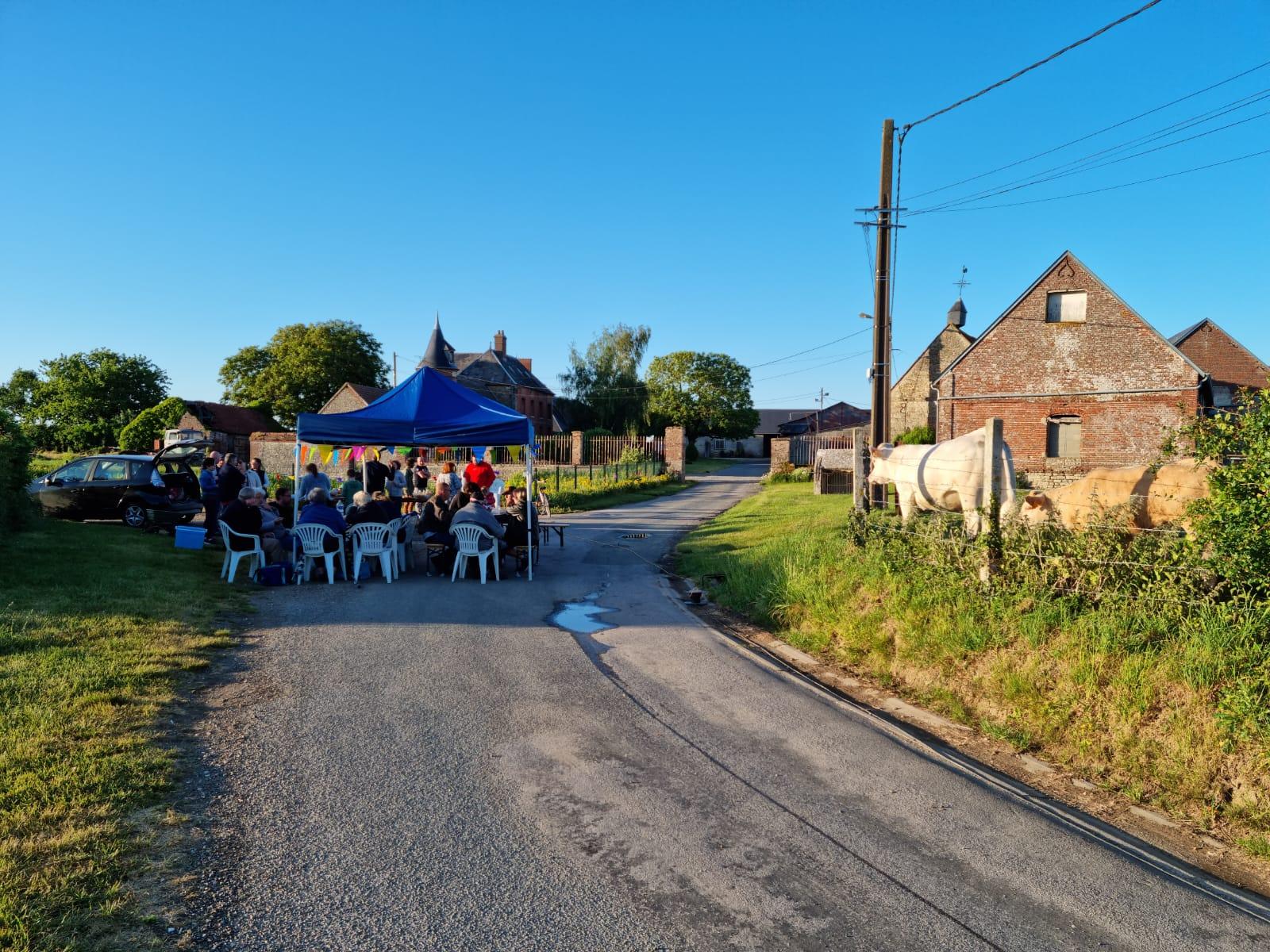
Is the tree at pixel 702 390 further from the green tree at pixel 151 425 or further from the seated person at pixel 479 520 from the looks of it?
the seated person at pixel 479 520

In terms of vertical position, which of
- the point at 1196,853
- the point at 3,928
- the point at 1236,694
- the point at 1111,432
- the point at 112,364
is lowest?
the point at 1196,853

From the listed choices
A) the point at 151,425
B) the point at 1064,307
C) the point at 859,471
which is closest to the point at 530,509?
the point at 859,471

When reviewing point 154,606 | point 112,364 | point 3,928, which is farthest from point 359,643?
point 112,364

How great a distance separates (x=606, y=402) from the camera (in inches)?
2653

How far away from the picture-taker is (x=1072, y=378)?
93.8 feet

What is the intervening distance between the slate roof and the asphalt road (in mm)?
58163

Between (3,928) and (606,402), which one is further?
(606,402)

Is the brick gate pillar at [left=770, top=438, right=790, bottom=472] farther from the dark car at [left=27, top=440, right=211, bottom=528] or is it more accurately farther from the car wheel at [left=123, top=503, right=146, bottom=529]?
the car wheel at [left=123, top=503, right=146, bottom=529]

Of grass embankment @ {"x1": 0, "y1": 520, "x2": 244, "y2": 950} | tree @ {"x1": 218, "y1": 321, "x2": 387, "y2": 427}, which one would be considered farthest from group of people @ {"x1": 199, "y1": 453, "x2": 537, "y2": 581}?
tree @ {"x1": 218, "y1": 321, "x2": 387, "y2": 427}

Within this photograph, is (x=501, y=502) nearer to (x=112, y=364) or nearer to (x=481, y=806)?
(x=481, y=806)

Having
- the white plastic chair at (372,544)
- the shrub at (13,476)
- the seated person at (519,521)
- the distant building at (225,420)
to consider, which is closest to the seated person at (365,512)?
the white plastic chair at (372,544)

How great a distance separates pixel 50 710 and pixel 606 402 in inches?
2460

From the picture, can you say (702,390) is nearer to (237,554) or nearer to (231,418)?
(231,418)

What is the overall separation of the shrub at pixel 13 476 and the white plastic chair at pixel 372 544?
16.2 feet
